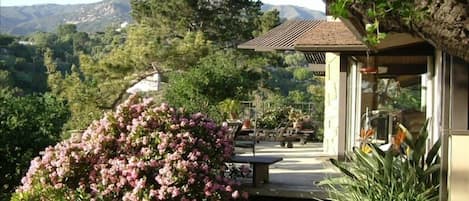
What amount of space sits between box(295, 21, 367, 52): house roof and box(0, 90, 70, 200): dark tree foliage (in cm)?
416

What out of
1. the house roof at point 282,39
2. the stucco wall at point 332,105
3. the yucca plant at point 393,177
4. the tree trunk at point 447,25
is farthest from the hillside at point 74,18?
the tree trunk at point 447,25

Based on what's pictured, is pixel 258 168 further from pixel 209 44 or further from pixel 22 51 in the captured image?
pixel 22 51

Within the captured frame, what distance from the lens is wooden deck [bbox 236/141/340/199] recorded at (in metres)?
8.25

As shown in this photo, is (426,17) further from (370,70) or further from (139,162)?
(370,70)

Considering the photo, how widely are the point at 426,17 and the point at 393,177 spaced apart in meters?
3.87

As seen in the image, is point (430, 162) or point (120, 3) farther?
point (120, 3)

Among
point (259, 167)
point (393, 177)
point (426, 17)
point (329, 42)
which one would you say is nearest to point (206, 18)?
point (329, 42)

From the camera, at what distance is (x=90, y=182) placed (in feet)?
24.3

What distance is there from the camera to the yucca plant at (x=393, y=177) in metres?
6.18

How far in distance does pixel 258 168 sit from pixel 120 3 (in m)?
69.7

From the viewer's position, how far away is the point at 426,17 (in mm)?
2688

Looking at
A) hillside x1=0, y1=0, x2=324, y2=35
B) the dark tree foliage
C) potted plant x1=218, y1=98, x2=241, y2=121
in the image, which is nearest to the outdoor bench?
the dark tree foliage

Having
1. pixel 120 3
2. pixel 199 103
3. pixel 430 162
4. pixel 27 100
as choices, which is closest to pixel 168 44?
pixel 199 103

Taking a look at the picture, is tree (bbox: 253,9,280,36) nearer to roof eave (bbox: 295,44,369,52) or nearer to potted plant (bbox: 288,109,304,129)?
potted plant (bbox: 288,109,304,129)
